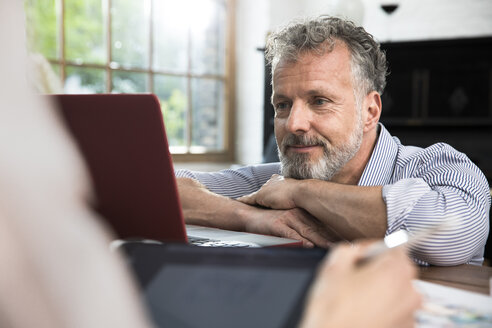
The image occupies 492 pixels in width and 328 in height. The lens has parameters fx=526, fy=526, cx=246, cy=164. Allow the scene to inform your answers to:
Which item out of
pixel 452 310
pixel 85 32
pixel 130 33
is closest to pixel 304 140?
pixel 452 310

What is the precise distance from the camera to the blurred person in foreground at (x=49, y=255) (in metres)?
0.39

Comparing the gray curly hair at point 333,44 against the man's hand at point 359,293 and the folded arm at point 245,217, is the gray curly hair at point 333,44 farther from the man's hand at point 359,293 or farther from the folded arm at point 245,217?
the man's hand at point 359,293

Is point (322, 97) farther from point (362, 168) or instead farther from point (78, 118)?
point (78, 118)

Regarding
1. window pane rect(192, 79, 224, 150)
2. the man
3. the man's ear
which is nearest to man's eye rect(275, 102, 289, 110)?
the man

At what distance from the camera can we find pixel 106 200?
0.73 metres

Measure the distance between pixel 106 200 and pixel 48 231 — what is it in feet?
1.06

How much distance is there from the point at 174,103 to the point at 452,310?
4460mm

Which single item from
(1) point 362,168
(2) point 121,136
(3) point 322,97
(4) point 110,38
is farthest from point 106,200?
(4) point 110,38

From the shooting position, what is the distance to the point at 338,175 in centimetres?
160

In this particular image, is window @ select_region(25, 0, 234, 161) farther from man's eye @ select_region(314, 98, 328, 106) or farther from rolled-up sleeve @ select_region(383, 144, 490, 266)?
rolled-up sleeve @ select_region(383, 144, 490, 266)

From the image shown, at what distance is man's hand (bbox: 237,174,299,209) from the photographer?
1.26 metres

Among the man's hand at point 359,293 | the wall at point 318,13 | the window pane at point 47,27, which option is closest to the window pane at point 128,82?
the window pane at point 47,27

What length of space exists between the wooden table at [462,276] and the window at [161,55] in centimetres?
361

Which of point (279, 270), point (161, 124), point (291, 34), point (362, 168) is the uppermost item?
point (291, 34)
